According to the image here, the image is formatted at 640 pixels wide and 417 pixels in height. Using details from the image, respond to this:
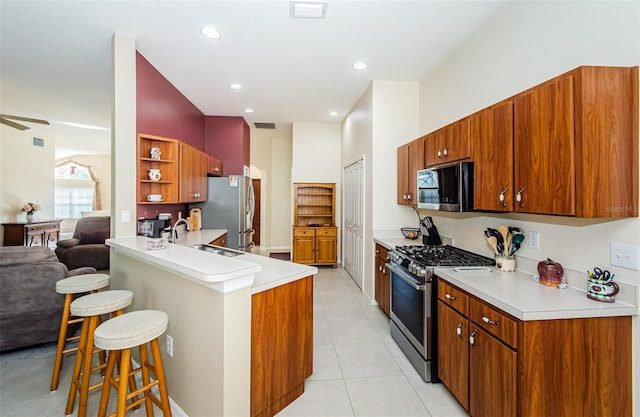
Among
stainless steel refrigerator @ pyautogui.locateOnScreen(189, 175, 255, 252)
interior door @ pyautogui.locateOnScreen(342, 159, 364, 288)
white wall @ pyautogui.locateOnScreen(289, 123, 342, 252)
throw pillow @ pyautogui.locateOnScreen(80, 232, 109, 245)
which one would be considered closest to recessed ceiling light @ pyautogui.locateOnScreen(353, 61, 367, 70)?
interior door @ pyautogui.locateOnScreen(342, 159, 364, 288)

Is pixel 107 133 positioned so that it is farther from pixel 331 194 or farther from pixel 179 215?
pixel 331 194

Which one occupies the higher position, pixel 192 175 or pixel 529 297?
pixel 192 175

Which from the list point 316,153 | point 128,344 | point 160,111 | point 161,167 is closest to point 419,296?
point 128,344

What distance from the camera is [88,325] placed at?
1948 mm

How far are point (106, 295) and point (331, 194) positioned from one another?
4.75 metres

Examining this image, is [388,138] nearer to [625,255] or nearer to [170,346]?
[625,255]

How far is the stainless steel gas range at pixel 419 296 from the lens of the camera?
2172 millimetres

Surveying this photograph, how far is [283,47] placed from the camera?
2930 mm

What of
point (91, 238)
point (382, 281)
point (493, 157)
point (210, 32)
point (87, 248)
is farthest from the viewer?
point (91, 238)

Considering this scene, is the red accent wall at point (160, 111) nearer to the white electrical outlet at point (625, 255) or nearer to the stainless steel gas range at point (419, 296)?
the stainless steel gas range at point (419, 296)

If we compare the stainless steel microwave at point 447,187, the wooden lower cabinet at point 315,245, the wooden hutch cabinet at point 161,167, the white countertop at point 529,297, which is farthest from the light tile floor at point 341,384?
the wooden lower cabinet at point 315,245

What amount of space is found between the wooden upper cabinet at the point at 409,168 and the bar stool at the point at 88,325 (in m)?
2.88

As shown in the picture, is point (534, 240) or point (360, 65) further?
point (360, 65)

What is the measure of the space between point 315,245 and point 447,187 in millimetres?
3723
